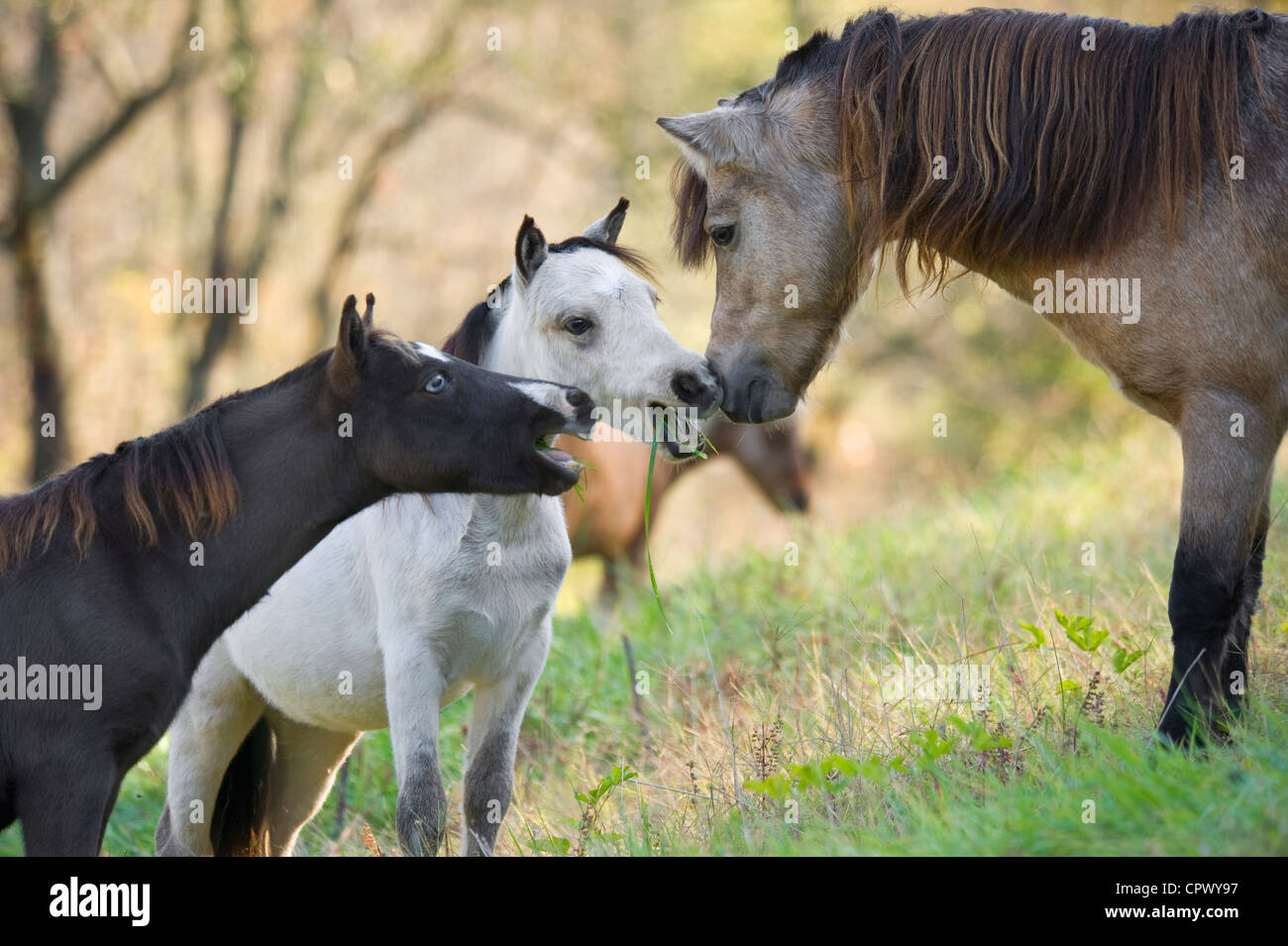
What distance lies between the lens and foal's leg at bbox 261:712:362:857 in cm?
531

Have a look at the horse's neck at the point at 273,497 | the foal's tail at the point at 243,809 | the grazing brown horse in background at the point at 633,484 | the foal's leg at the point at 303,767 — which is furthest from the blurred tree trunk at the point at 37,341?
the horse's neck at the point at 273,497

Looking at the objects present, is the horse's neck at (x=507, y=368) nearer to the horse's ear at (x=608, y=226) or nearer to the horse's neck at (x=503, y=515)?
the horse's neck at (x=503, y=515)

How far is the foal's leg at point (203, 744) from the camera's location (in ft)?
16.2

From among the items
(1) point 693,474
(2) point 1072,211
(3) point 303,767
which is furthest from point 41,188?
(2) point 1072,211

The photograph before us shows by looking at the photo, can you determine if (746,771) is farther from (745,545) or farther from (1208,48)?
(745,545)

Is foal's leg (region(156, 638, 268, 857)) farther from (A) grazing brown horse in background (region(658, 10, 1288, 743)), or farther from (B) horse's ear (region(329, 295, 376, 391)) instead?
(A) grazing brown horse in background (region(658, 10, 1288, 743))

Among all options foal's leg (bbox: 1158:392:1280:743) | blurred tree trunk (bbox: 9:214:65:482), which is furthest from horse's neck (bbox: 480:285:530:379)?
blurred tree trunk (bbox: 9:214:65:482)

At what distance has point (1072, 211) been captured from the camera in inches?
154

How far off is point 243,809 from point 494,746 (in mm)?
1477

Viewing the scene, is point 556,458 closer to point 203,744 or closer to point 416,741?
point 416,741

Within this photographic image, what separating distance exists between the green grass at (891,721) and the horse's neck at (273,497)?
1.24 meters

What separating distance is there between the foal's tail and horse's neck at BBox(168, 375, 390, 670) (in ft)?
5.39

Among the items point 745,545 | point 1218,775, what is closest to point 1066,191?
point 1218,775

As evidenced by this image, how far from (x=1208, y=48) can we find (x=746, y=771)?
298 centimetres
